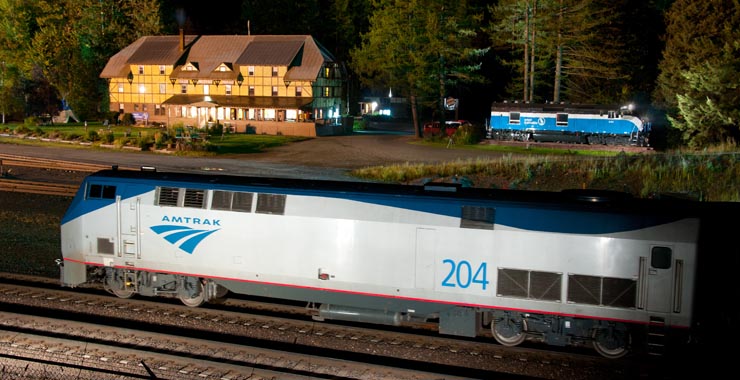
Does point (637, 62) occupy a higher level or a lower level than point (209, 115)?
higher

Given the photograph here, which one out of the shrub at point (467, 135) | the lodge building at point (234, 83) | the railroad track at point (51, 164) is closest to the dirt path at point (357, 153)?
the shrub at point (467, 135)

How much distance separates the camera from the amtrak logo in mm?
14508

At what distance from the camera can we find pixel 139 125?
8131cm

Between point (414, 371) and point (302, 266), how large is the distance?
12.0 feet

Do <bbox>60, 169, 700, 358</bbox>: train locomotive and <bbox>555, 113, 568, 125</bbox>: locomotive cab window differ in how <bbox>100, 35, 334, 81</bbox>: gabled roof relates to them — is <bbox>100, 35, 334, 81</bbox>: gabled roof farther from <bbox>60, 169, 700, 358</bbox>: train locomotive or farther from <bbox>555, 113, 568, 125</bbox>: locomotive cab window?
<bbox>60, 169, 700, 358</bbox>: train locomotive

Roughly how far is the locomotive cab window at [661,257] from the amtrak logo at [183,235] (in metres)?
9.31

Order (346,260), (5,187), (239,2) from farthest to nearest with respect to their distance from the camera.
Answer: (239,2)
(5,187)
(346,260)

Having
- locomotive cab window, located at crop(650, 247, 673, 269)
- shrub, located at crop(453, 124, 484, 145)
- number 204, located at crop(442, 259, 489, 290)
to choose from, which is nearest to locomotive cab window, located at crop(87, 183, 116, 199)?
number 204, located at crop(442, 259, 489, 290)

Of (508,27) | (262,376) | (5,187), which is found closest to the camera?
(262,376)

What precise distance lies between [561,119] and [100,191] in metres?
51.0

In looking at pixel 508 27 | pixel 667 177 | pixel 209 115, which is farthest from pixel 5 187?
pixel 508 27

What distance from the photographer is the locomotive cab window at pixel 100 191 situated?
50.1 feet

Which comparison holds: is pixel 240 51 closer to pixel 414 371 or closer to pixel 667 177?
pixel 667 177

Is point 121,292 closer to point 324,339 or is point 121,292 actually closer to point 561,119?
point 324,339
